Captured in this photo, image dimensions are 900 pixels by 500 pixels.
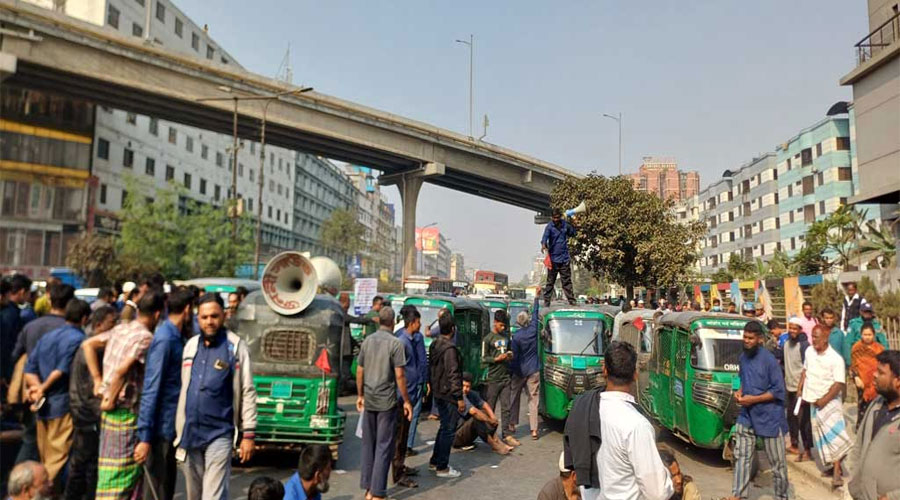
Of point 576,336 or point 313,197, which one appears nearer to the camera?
point 576,336

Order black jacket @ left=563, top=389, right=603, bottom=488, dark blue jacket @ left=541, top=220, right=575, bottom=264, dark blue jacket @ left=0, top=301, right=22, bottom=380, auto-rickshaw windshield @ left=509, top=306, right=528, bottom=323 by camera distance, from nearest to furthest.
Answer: black jacket @ left=563, top=389, right=603, bottom=488 < dark blue jacket @ left=0, top=301, right=22, bottom=380 < dark blue jacket @ left=541, top=220, right=575, bottom=264 < auto-rickshaw windshield @ left=509, top=306, right=528, bottom=323

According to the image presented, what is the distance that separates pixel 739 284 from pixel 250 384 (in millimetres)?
30506

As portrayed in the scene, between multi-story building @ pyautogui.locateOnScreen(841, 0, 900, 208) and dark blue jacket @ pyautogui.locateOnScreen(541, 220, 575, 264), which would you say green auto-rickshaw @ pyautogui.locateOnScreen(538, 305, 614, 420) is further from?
multi-story building @ pyautogui.locateOnScreen(841, 0, 900, 208)

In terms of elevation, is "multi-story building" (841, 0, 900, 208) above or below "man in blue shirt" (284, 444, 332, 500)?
above

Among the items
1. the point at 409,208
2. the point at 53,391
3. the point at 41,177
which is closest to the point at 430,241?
the point at 409,208

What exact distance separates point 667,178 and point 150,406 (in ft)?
519

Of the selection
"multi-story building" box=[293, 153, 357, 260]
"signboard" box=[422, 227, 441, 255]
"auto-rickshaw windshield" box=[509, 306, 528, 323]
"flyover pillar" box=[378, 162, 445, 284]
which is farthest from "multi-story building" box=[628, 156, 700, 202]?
"auto-rickshaw windshield" box=[509, 306, 528, 323]

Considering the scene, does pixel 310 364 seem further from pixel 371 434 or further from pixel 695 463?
pixel 695 463

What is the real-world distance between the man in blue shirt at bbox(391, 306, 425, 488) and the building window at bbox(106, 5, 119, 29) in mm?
42960

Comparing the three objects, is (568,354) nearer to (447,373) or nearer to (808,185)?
(447,373)

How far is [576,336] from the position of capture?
10.4 meters

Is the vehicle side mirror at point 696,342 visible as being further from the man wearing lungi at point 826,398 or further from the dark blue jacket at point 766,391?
the dark blue jacket at point 766,391

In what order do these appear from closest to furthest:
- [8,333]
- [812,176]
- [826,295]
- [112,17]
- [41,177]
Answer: [8,333]
[826,295]
[41,177]
[112,17]
[812,176]

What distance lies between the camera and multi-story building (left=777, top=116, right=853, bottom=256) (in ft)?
165
